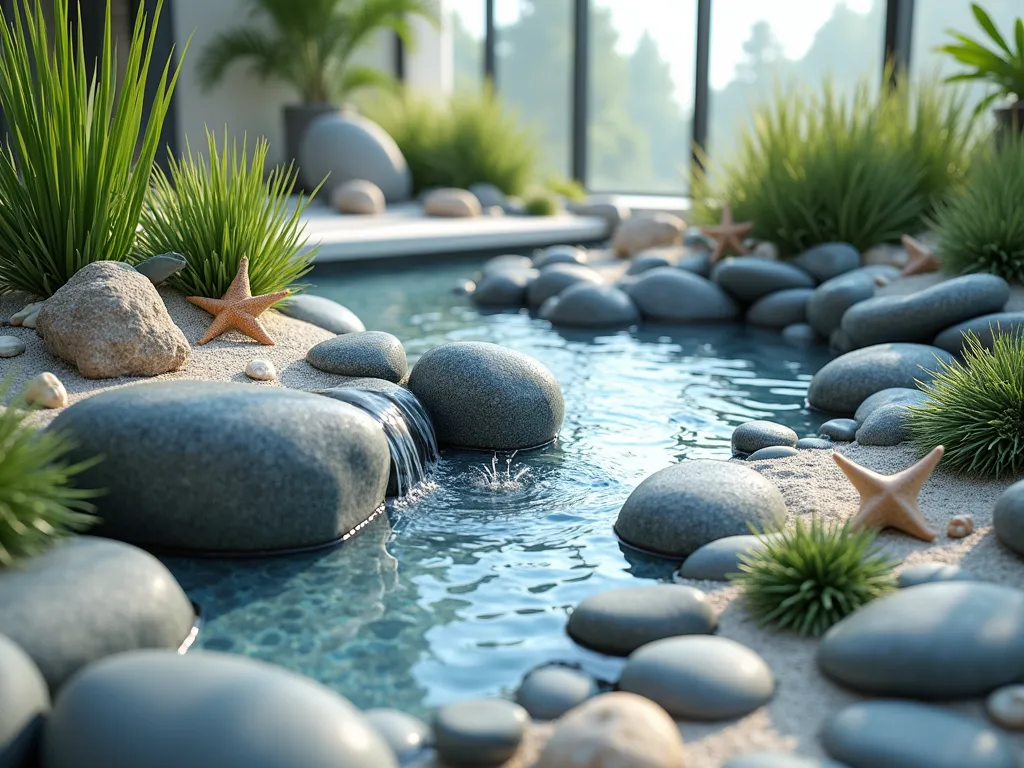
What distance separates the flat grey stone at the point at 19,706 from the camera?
2.35 metres

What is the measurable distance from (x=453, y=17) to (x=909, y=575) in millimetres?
16265

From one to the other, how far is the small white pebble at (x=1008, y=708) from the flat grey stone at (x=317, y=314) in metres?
3.79

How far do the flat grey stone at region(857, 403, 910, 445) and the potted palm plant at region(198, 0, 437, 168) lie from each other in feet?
37.0

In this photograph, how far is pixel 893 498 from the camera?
3.65 m

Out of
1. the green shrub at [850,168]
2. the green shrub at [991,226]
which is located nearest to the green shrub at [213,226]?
the green shrub at [991,226]

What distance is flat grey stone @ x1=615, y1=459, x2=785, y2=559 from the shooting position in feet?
12.3

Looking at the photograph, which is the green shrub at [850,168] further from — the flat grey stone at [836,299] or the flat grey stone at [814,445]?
the flat grey stone at [814,445]

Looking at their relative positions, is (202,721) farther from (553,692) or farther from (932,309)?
(932,309)

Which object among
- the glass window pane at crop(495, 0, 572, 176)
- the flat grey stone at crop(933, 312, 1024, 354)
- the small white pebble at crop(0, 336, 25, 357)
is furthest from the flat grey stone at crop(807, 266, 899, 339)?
the glass window pane at crop(495, 0, 572, 176)

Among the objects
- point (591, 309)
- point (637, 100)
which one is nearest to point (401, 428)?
point (591, 309)

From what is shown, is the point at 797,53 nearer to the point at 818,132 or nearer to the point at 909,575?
the point at 818,132

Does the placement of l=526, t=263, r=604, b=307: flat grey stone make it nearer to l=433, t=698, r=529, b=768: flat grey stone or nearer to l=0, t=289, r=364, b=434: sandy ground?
l=0, t=289, r=364, b=434: sandy ground

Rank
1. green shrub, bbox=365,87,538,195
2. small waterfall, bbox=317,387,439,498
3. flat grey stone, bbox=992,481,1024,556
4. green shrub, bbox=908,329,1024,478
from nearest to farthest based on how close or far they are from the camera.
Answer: flat grey stone, bbox=992,481,1024,556 → green shrub, bbox=908,329,1024,478 → small waterfall, bbox=317,387,439,498 → green shrub, bbox=365,87,538,195

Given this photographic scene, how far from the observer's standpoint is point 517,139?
13961 mm
